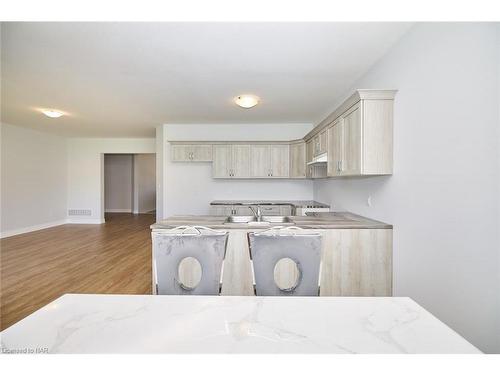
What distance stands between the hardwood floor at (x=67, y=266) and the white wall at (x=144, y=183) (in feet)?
Answer: 14.4

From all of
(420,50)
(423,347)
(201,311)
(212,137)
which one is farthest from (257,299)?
(212,137)

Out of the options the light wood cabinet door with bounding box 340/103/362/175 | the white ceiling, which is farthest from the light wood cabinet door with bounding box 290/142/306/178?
the light wood cabinet door with bounding box 340/103/362/175

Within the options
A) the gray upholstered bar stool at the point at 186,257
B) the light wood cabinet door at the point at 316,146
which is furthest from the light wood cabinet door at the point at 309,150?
the gray upholstered bar stool at the point at 186,257

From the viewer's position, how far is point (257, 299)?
1117mm

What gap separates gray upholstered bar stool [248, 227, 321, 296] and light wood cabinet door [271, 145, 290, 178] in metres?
4.09

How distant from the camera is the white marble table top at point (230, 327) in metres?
0.77

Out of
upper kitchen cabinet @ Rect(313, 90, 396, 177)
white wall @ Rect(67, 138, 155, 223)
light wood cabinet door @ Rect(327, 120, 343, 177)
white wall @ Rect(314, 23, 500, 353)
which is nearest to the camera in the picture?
white wall @ Rect(314, 23, 500, 353)

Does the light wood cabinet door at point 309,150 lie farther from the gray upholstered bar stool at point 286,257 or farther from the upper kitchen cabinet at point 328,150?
the gray upholstered bar stool at point 286,257

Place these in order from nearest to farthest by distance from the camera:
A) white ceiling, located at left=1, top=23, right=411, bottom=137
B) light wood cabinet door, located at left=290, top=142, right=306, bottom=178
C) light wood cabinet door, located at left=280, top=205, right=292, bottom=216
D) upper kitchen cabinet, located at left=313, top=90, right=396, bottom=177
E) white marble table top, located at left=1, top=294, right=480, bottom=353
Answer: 1. white marble table top, located at left=1, top=294, right=480, bottom=353
2. white ceiling, located at left=1, top=23, right=411, bottom=137
3. upper kitchen cabinet, located at left=313, top=90, right=396, bottom=177
4. light wood cabinet door, located at left=290, top=142, right=306, bottom=178
5. light wood cabinet door, located at left=280, top=205, right=292, bottom=216

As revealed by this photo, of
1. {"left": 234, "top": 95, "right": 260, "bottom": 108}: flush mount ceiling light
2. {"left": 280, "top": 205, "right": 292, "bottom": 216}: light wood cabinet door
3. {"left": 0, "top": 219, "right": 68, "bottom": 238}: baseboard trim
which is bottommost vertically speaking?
{"left": 0, "top": 219, "right": 68, "bottom": 238}: baseboard trim

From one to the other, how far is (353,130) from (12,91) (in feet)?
15.5

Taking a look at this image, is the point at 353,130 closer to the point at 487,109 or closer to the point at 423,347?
the point at 487,109

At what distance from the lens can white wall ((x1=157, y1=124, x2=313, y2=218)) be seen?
6027 mm

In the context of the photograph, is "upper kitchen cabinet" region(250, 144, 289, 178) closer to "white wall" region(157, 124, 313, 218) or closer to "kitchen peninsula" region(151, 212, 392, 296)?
"white wall" region(157, 124, 313, 218)
